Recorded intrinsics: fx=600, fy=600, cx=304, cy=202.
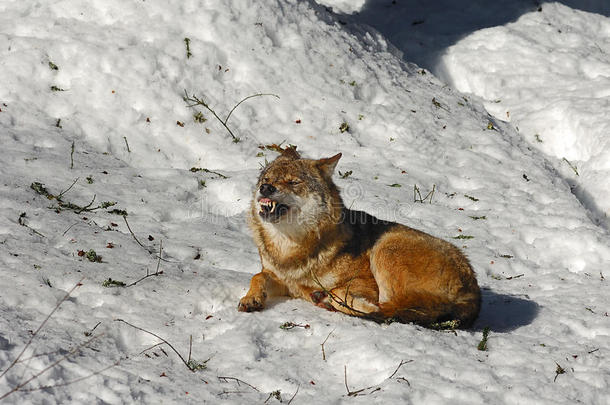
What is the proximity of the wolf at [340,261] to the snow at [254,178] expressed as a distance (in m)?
0.22

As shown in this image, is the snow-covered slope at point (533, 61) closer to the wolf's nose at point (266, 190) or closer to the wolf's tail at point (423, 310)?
the wolf's tail at point (423, 310)

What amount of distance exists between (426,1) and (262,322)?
12.1 meters

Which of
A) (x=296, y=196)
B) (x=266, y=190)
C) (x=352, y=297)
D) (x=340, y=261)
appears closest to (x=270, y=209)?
(x=266, y=190)

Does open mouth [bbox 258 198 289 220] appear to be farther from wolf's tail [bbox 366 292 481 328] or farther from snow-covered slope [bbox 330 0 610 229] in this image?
snow-covered slope [bbox 330 0 610 229]

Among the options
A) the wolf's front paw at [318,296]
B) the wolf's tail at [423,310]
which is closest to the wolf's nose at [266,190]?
the wolf's front paw at [318,296]

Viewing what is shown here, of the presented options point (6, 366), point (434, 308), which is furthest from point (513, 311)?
point (6, 366)

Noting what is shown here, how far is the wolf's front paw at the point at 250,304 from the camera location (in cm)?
518

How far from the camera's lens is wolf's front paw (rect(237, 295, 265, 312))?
5176 mm

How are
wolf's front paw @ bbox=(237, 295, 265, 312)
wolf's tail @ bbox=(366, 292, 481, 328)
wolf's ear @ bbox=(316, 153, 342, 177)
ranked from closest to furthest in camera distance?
1. wolf's tail @ bbox=(366, 292, 481, 328)
2. wolf's front paw @ bbox=(237, 295, 265, 312)
3. wolf's ear @ bbox=(316, 153, 342, 177)

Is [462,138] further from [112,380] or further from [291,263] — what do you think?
[112,380]

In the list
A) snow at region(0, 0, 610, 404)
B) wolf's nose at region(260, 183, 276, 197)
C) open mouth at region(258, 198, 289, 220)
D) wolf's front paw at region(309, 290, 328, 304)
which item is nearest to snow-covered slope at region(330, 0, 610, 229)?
snow at region(0, 0, 610, 404)

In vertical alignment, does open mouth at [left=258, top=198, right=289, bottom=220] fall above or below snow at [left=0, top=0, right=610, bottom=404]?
above

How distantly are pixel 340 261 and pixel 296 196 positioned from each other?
0.73 metres

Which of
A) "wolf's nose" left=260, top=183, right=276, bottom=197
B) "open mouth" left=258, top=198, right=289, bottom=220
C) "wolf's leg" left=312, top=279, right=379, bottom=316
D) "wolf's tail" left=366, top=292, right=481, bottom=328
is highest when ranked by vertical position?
"wolf's nose" left=260, top=183, right=276, bottom=197
